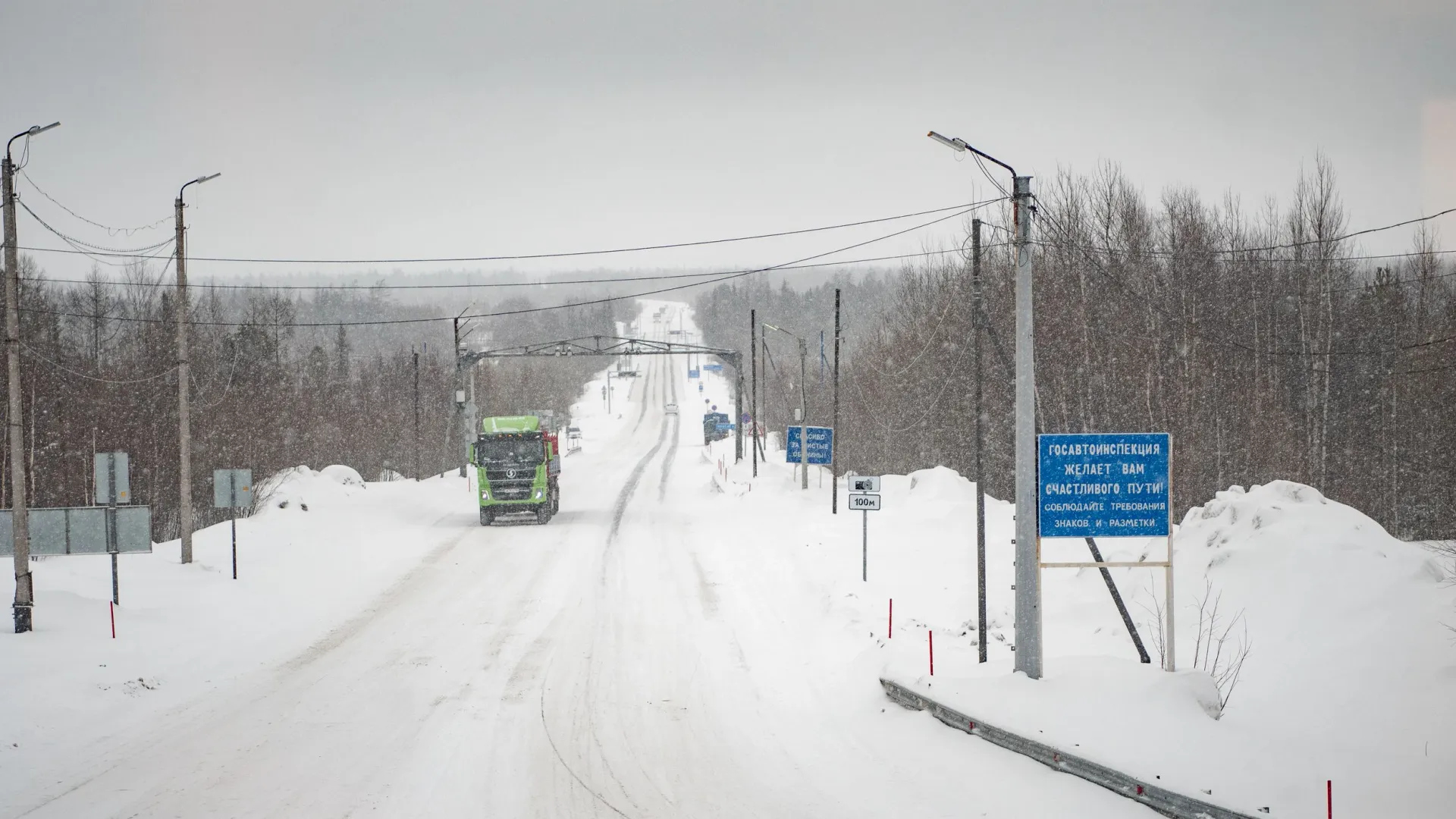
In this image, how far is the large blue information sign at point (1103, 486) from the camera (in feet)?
39.0

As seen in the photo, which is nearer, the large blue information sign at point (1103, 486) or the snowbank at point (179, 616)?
the snowbank at point (179, 616)

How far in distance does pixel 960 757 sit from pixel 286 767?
22.4 feet

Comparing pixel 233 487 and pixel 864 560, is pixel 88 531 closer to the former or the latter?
pixel 233 487

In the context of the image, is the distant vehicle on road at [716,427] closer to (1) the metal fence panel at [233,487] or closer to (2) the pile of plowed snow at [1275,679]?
(1) the metal fence panel at [233,487]

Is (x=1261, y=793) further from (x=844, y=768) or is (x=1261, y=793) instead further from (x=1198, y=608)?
(x=1198, y=608)

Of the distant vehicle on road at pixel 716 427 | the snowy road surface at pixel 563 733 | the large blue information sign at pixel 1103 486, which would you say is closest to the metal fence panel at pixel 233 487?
the snowy road surface at pixel 563 733

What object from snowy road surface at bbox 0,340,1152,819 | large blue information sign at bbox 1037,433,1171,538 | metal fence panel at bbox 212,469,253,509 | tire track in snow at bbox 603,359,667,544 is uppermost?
large blue information sign at bbox 1037,433,1171,538

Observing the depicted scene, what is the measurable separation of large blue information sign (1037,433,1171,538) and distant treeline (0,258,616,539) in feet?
85.1

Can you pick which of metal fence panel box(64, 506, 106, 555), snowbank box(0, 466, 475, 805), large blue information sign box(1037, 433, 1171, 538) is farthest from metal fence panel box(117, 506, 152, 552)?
large blue information sign box(1037, 433, 1171, 538)

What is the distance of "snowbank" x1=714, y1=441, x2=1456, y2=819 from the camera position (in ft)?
28.8

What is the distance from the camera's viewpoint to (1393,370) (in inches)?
1754

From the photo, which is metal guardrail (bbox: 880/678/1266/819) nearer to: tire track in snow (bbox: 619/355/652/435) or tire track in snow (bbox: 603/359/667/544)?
tire track in snow (bbox: 603/359/667/544)

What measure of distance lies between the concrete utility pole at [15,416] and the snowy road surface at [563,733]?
4.40 metres

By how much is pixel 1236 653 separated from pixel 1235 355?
37.8 m
